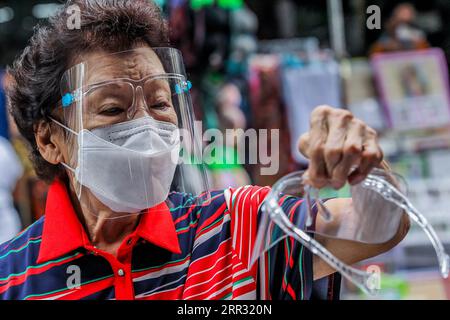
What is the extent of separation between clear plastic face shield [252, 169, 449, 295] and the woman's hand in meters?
0.11

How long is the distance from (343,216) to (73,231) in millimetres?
611

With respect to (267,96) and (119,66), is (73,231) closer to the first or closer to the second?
(119,66)

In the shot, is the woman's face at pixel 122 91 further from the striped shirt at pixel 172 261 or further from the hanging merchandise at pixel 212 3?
the hanging merchandise at pixel 212 3

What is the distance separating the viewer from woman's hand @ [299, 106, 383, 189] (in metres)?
1.17

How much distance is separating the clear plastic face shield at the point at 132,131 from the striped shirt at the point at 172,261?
0.06 metres

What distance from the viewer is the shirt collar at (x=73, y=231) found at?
1601mm

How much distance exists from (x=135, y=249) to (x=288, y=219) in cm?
39

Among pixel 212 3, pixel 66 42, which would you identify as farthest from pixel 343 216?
pixel 212 3

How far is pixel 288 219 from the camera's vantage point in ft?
4.61

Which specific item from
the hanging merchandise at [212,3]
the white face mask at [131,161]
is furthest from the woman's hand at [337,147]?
the hanging merchandise at [212,3]

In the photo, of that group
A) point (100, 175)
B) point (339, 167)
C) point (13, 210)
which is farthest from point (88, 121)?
point (13, 210)

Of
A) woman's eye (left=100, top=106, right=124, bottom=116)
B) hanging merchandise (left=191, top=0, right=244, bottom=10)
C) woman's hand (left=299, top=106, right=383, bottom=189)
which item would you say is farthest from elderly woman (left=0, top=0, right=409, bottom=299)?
→ hanging merchandise (left=191, top=0, right=244, bottom=10)

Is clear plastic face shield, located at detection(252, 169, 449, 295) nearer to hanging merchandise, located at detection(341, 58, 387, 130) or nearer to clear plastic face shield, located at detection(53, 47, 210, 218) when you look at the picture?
clear plastic face shield, located at detection(53, 47, 210, 218)

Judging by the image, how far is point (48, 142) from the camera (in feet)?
5.78
